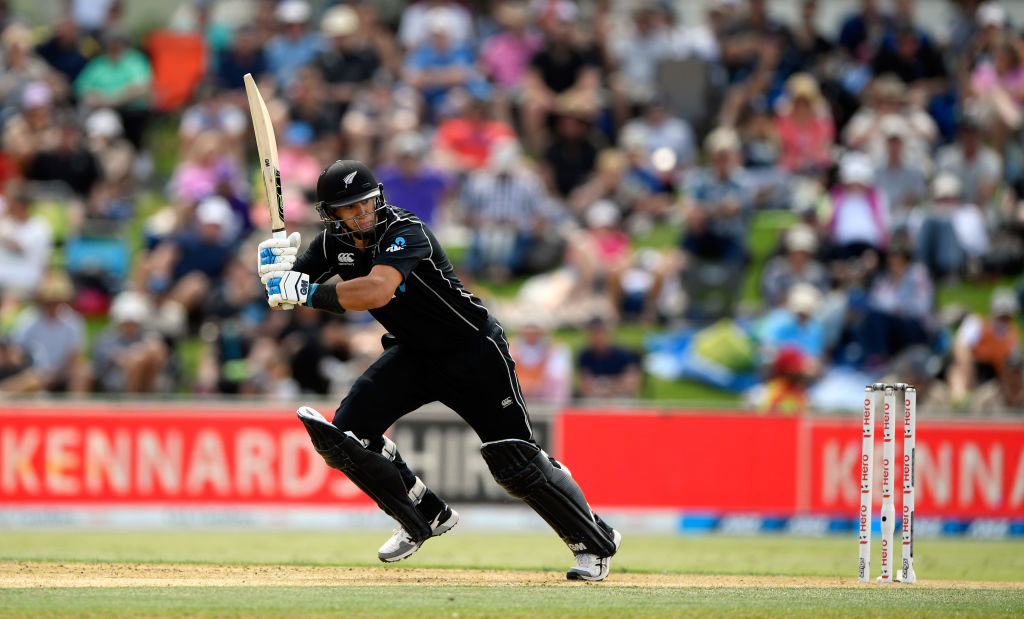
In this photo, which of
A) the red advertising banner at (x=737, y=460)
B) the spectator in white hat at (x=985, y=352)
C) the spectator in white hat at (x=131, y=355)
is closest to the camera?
the red advertising banner at (x=737, y=460)

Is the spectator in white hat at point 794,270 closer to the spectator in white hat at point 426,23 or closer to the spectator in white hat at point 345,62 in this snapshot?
the spectator in white hat at point 426,23

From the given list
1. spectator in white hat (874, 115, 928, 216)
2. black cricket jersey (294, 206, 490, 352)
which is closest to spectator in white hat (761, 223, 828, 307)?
spectator in white hat (874, 115, 928, 216)

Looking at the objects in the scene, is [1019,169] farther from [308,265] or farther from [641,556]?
[308,265]

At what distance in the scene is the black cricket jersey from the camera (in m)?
7.91

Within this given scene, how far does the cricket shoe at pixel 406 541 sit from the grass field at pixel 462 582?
139 mm

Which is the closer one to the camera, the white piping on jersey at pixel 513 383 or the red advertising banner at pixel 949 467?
the white piping on jersey at pixel 513 383

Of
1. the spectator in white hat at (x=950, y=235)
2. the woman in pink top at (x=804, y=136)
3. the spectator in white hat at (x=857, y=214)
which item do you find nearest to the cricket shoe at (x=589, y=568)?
the spectator in white hat at (x=857, y=214)

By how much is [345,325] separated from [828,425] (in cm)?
518

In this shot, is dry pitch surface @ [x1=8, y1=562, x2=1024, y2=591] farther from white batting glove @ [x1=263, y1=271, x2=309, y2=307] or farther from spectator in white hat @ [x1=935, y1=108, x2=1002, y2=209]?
spectator in white hat @ [x1=935, y1=108, x2=1002, y2=209]

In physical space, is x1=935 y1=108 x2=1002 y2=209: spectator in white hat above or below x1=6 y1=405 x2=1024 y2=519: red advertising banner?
above

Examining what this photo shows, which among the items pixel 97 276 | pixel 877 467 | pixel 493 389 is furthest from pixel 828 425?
pixel 97 276

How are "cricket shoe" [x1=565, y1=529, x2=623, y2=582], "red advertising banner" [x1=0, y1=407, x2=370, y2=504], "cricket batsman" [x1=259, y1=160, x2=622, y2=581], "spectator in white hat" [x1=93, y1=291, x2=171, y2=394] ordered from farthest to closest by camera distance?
"spectator in white hat" [x1=93, y1=291, x2=171, y2=394], "red advertising banner" [x1=0, y1=407, x2=370, y2=504], "cricket shoe" [x1=565, y1=529, x2=623, y2=582], "cricket batsman" [x1=259, y1=160, x2=622, y2=581]

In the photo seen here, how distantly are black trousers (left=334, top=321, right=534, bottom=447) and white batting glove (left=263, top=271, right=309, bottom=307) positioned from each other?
31.6 inches

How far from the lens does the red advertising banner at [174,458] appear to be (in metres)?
13.5
